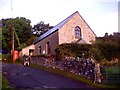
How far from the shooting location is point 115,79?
16312mm

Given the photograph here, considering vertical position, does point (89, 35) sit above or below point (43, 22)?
below

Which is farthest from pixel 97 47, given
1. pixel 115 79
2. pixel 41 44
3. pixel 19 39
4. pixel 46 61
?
pixel 19 39

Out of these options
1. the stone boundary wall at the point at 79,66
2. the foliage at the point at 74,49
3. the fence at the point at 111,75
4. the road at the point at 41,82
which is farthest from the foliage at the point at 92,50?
the road at the point at 41,82

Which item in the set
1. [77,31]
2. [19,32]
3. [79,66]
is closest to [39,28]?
[19,32]

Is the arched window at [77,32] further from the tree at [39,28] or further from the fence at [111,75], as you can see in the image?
the tree at [39,28]

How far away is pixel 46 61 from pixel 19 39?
40.2 metres

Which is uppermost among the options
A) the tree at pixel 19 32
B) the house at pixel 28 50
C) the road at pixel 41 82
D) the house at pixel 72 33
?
the tree at pixel 19 32

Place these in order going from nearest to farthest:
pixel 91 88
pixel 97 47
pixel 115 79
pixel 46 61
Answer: pixel 91 88
pixel 115 79
pixel 97 47
pixel 46 61

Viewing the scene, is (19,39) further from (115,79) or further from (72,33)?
(115,79)

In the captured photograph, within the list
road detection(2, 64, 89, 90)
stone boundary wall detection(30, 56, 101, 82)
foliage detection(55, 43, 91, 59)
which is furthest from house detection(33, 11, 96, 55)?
road detection(2, 64, 89, 90)

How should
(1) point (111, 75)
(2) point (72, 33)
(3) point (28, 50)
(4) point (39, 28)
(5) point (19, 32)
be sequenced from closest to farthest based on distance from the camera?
(1) point (111, 75)
(2) point (72, 33)
(3) point (28, 50)
(5) point (19, 32)
(4) point (39, 28)

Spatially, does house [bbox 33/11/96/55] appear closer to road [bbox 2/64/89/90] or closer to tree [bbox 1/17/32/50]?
road [bbox 2/64/89/90]

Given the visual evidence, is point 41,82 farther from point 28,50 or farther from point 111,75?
point 28,50

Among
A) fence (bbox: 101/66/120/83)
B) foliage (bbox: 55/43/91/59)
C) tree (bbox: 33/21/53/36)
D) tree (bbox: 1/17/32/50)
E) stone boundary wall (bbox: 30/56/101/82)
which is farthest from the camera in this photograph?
tree (bbox: 33/21/53/36)
